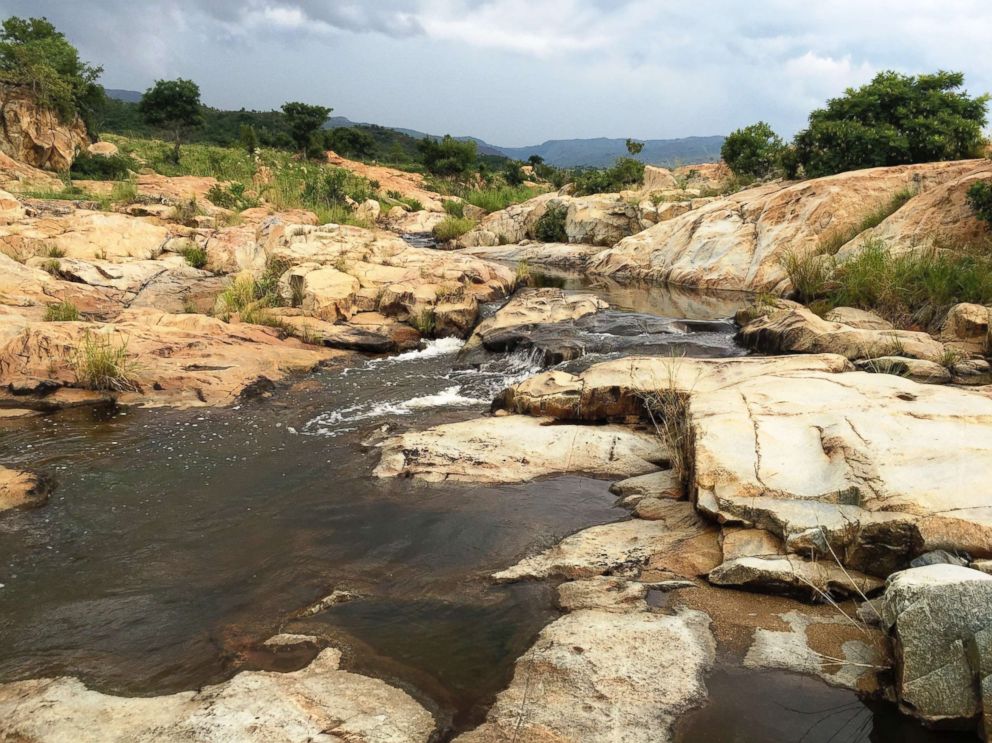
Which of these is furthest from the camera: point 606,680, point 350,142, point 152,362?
point 350,142

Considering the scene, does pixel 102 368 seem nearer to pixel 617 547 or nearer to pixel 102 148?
pixel 617 547

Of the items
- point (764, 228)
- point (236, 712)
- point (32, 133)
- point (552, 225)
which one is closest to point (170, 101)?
point (32, 133)

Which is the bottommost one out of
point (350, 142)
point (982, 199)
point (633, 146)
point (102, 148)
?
point (982, 199)

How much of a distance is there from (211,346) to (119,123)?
5468 centimetres

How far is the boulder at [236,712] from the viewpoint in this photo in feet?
7.57

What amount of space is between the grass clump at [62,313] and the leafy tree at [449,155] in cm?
3502

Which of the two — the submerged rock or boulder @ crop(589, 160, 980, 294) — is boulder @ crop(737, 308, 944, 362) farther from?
→ the submerged rock

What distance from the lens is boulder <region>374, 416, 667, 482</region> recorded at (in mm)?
5070

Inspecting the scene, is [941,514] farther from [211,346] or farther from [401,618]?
[211,346]

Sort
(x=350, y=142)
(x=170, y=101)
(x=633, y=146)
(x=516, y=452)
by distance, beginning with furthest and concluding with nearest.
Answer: (x=350, y=142) < (x=170, y=101) < (x=633, y=146) < (x=516, y=452)

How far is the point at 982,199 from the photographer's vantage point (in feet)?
31.3

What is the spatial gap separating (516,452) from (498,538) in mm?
1228

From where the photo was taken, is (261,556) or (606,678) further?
(261,556)

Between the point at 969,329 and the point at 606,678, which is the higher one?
the point at 969,329
